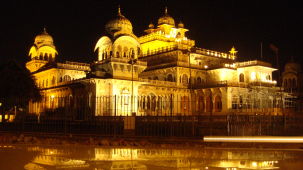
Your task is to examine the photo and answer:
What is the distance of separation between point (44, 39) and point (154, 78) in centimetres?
2096

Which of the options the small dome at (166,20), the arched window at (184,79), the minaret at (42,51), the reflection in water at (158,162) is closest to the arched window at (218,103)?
the arched window at (184,79)

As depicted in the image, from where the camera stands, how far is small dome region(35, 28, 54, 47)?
57269mm

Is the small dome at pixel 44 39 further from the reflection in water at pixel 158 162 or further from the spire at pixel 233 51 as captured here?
the reflection in water at pixel 158 162

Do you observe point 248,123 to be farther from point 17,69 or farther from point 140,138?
point 17,69

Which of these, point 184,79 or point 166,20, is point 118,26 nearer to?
point 184,79

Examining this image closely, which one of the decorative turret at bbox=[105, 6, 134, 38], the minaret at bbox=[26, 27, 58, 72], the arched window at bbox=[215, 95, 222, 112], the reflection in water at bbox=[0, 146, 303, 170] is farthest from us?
the minaret at bbox=[26, 27, 58, 72]

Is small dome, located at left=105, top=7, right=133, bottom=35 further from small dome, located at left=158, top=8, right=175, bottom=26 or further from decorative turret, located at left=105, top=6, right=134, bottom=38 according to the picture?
small dome, located at left=158, top=8, right=175, bottom=26

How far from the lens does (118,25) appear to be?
1647 inches

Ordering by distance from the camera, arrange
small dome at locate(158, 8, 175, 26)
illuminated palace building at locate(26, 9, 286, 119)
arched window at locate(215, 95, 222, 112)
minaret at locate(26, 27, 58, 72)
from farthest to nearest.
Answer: small dome at locate(158, 8, 175, 26) < minaret at locate(26, 27, 58, 72) < arched window at locate(215, 95, 222, 112) < illuminated palace building at locate(26, 9, 286, 119)

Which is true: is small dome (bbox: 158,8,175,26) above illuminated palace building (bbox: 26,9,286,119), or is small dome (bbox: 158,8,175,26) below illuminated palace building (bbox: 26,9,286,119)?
above

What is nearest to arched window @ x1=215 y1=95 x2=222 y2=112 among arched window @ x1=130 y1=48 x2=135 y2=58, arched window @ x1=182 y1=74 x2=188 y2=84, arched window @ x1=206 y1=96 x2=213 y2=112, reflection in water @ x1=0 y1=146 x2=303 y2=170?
arched window @ x1=206 y1=96 x2=213 y2=112

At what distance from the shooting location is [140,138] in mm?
19078

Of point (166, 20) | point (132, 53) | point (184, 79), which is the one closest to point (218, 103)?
point (184, 79)

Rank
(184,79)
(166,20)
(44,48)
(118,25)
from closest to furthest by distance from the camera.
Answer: (118,25) < (184,79) < (44,48) < (166,20)
